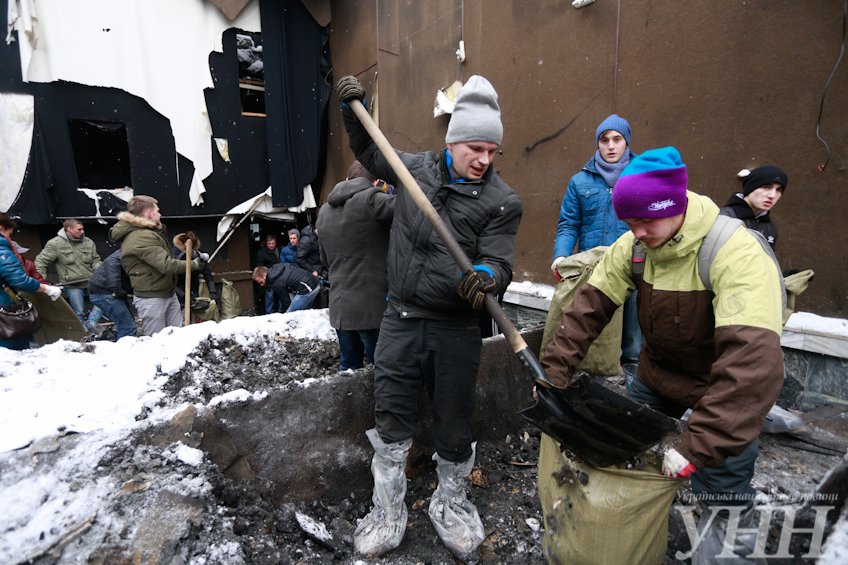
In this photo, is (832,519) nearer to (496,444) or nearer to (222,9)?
(496,444)

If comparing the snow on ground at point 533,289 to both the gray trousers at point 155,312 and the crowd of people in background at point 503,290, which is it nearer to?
the crowd of people in background at point 503,290

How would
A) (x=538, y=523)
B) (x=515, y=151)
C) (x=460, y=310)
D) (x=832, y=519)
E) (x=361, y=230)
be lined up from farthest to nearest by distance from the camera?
(x=515, y=151) < (x=361, y=230) < (x=538, y=523) < (x=460, y=310) < (x=832, y=519)

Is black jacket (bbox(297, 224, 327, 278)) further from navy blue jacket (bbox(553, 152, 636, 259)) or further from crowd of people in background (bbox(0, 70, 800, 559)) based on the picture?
navy blue jacket (bbox(553, 152, 636, 259))

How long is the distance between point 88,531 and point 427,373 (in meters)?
1.50

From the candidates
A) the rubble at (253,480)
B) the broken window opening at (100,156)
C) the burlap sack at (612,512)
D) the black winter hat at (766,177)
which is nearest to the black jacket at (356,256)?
the rubble at (253,480)

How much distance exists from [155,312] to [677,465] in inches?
198

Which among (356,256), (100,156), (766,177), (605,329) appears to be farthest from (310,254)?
(100,156)

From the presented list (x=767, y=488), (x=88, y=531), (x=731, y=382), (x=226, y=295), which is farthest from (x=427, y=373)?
(x=226, y=295)

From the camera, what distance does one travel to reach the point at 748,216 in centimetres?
313

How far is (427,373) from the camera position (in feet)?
7.52

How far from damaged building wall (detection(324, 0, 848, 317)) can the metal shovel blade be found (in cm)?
262

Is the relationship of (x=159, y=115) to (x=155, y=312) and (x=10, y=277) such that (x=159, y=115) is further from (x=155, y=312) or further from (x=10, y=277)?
(x=155, y=312)

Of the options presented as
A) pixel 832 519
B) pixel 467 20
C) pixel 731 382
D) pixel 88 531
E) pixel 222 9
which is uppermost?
pixel 222 9

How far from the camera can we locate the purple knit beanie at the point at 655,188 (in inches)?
63.8
